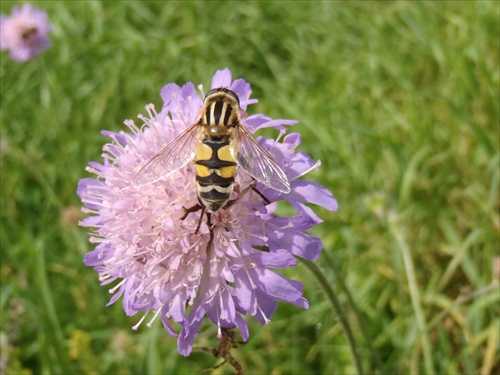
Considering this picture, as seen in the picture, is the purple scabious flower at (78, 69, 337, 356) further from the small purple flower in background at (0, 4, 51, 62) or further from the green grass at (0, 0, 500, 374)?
the small purple flower in background at (0, 4, 51, 62)

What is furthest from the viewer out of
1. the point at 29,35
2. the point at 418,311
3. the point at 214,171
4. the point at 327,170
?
the point at 29,35

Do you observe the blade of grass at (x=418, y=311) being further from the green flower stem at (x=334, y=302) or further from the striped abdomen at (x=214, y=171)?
the striped abdomen at (x=214, y=171)

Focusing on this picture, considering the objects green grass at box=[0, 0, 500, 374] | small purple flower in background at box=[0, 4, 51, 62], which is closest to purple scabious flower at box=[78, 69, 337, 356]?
green grass at box=[0, 0, 500, 374]

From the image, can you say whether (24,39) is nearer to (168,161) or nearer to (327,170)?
(327,170)

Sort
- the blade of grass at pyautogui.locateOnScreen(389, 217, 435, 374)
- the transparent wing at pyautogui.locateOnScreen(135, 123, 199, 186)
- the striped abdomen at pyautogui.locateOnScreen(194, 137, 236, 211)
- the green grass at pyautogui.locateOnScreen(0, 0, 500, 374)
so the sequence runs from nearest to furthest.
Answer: the striped abdomen at pyautogui.locateOnScreen(194, 137, 236, 211) < the transparent wing at pyautogui.locateOnScreen(135, 123, 199, 186) < the blade of grass at pyautogui.locateOnScreen(389, 217, 435, 374) < the green grass at pyautogui.locateOnScreen(0, 0, 500, 374)

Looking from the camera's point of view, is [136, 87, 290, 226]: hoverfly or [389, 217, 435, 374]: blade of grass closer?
[136, 87, 290, 226]: hoverfly

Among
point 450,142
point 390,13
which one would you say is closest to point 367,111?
point 450,142

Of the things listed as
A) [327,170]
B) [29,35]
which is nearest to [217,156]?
[327,170]

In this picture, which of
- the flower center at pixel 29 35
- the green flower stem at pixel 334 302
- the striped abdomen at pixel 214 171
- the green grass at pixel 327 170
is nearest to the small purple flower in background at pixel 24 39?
the flower center at pixel 29 35
